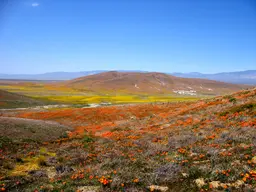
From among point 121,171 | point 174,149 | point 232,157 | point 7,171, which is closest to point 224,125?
point 174,149

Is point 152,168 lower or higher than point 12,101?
higher

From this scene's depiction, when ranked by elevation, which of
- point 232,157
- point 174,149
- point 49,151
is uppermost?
point 232,157

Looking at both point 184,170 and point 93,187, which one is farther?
point 184,170

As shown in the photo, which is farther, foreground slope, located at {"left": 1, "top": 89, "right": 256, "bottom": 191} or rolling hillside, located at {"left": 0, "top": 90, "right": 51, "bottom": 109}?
rolling hillside, located at {"left": 0, "top": 90, "right": 51, "bottom": 109}

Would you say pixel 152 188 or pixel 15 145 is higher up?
pixel 152 188

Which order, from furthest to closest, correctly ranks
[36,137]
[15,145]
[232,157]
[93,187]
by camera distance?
[36,137] < [15,145] < [232,157] < [93,187]

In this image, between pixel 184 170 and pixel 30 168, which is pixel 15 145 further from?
pixel 184 170

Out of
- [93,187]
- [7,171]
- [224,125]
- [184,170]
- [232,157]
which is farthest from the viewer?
[224,125]

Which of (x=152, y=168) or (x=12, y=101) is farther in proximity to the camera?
(x=12, y=101)

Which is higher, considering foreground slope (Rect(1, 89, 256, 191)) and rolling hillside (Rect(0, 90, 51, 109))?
foreground slope (Rect(1, 89, 256, 191))

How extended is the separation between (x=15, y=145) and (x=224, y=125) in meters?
17.5

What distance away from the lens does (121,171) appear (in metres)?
9.37

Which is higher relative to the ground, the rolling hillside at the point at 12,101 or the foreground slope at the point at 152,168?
the foreground slope at the point at 152,168

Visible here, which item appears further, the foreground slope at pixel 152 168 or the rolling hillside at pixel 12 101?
the rolling hillside at pixel 12 101
